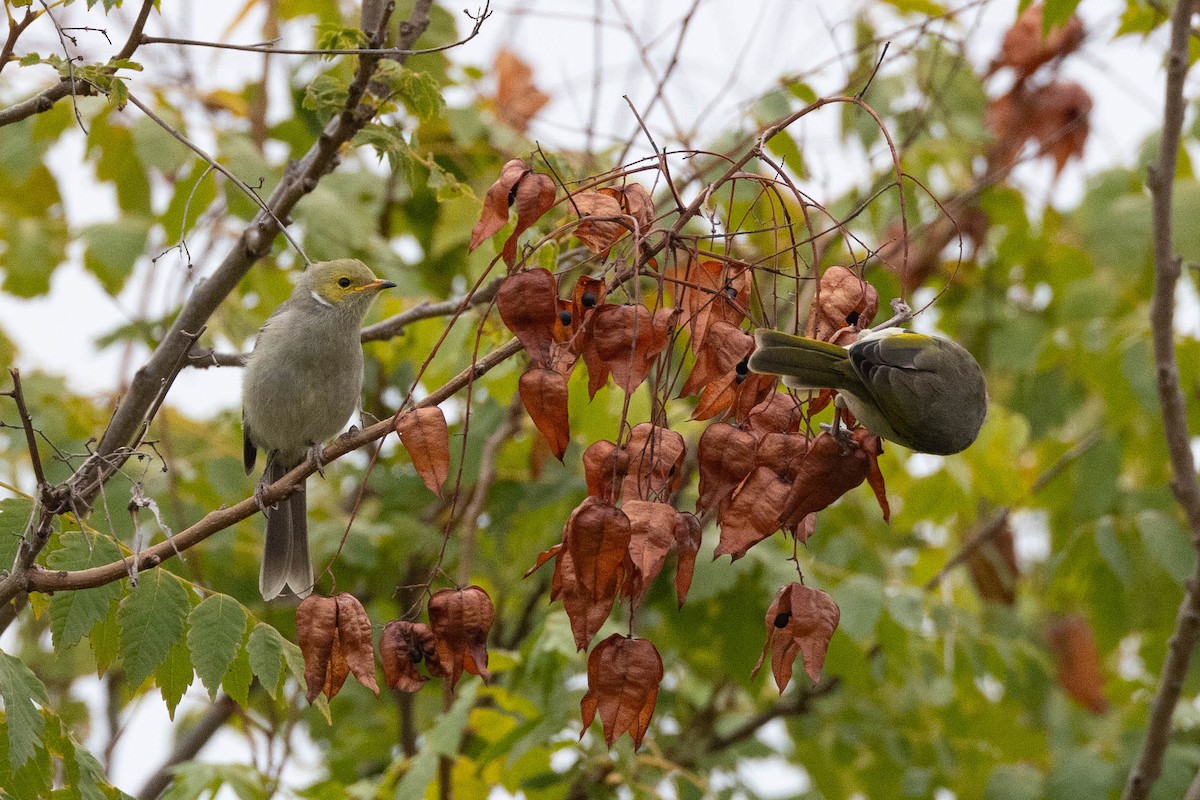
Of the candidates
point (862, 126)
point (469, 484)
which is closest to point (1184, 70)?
point (862, 126)

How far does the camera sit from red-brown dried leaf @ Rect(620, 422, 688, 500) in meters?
2.43

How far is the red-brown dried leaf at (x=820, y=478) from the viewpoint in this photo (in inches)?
96.7

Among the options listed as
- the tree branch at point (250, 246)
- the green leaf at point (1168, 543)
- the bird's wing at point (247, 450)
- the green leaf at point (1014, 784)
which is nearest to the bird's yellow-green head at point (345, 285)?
the bird's wing at point (247, 450)

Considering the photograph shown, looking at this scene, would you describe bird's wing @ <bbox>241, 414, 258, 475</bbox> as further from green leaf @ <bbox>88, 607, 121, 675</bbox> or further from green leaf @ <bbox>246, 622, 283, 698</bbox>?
green leaf @ <bbox>246, 622, 283, 698</bbox>

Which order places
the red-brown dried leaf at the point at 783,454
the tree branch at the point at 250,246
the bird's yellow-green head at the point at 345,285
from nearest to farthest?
the red-brown dried leaf at the point at 783,454 < the tree branch at the point at 250,246 < the bird's yellow-green head at the point at 345,285

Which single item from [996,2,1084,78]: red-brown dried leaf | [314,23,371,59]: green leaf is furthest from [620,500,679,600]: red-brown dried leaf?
[996,2,1084,78]: red-brown dried leaf

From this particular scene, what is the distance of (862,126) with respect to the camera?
18.8 feet

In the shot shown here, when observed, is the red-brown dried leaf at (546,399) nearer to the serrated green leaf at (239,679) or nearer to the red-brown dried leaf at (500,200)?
the red-brown dried leaf at (500,200)

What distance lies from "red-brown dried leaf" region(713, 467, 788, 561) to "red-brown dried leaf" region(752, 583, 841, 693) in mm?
140

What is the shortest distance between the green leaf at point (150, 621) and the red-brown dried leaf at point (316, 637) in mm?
478

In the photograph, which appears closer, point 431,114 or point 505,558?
point 431,114

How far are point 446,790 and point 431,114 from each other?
8.03 feet

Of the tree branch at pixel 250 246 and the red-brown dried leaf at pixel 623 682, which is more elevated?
the tree branch at pixel 250 246

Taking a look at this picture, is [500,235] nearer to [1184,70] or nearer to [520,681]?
[520,681]
